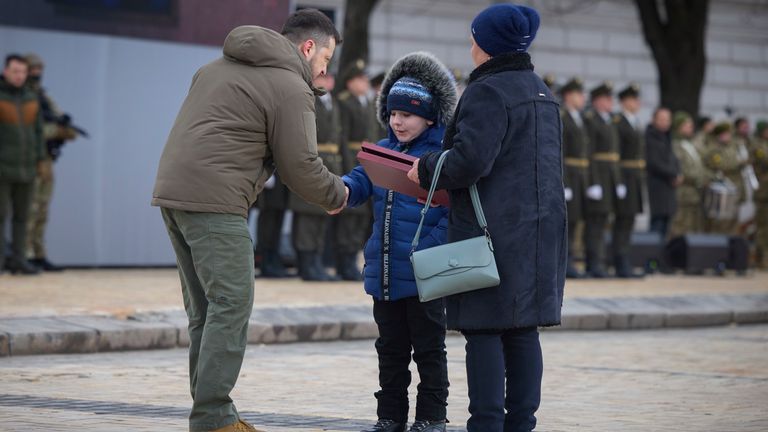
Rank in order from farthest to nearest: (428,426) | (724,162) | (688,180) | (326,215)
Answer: (724,162) → (688,180) → (326,215) → (428,426)

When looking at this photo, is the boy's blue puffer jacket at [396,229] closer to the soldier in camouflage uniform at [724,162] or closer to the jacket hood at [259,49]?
the jacket hood at [259,49]

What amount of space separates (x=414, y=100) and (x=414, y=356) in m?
1.02

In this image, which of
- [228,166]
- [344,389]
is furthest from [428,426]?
[344,389]

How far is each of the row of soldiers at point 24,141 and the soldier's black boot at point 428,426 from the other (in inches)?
355

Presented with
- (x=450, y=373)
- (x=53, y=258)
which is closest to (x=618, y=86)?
(x=53, y=258)

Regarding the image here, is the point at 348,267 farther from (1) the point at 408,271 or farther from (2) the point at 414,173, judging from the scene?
(2) the point at 414,173

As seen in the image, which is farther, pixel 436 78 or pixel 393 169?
pixel 436 78

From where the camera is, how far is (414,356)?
250 inches

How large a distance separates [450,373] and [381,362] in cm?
264

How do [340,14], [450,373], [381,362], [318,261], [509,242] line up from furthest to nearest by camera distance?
[340,14]
[318,261]
[450,373]
[381,362]
[509,242]

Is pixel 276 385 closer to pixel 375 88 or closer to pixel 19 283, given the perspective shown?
pixel 19 283

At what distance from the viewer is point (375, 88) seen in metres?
16.2

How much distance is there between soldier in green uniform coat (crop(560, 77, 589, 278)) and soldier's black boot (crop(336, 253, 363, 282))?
2.95 m

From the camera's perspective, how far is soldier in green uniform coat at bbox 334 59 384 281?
15266mm
